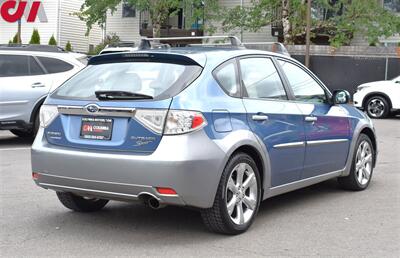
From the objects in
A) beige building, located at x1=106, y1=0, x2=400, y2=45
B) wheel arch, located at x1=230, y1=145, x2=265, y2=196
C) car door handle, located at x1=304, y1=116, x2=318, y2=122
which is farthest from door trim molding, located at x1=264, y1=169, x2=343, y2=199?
beige building, located at x1=106, y1=0, x2=400, y2=45

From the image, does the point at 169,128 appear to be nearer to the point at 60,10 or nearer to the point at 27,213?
the point at 27,213

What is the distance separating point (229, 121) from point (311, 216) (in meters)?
1.54

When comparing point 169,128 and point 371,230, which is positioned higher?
point 169,128

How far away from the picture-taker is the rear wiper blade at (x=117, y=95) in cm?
496

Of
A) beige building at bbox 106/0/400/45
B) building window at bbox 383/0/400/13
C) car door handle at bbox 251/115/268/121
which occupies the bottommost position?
car door handle at bbox 251/115/268/121

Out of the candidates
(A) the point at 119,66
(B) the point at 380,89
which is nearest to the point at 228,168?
(A) the point at 119,66

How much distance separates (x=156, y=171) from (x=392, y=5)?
1082 inches

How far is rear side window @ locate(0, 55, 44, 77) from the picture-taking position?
1116cm

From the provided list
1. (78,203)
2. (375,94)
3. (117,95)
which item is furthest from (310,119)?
(375,94)

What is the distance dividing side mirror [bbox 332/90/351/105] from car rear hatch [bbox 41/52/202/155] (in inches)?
87.8

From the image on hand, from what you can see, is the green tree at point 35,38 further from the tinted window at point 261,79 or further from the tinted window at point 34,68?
the tinted window at point 261,79

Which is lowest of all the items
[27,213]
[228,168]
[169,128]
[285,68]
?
[27,213]

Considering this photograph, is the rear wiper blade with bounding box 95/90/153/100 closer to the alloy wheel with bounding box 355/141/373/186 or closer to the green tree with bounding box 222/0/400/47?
the alloy wheel with bounding box 355/141/373/186

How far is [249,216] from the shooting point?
211 inches
